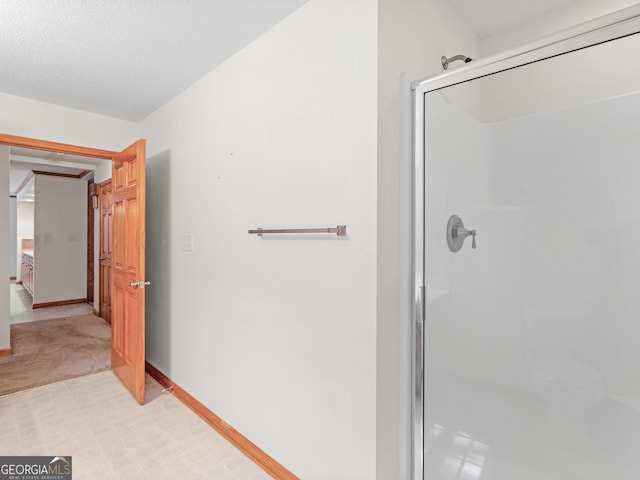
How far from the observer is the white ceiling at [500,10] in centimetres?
178

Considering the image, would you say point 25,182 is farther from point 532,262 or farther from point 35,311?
point 532,262

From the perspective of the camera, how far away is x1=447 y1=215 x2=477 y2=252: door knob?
58.9 inches

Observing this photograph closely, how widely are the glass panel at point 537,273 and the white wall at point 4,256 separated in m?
4.52

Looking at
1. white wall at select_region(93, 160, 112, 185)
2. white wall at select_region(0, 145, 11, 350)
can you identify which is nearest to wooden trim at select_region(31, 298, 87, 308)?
white wall at select_region(93, 160, 112, 185)

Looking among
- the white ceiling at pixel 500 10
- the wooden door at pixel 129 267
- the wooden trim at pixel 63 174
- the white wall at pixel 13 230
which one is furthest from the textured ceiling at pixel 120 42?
the white wall at pixel 13 230

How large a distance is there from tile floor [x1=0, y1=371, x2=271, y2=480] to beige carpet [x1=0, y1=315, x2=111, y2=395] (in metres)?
0.32

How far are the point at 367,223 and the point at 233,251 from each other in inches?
44.1

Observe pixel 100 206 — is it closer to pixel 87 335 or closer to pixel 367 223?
pixel 87 335

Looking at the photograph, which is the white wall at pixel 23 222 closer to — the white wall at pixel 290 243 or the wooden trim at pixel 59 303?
the wooden trim at pixel 59 303

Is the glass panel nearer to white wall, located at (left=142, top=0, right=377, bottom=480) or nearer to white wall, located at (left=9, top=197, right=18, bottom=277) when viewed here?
white wall, located at (left=142, top=0, right=377, bottom=480)

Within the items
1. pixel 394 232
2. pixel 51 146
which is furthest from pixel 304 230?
pixel 51 146

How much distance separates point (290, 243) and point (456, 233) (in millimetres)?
814

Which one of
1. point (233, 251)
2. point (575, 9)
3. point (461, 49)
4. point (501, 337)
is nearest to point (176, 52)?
point (233, 251)

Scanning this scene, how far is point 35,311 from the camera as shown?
5.91 m
